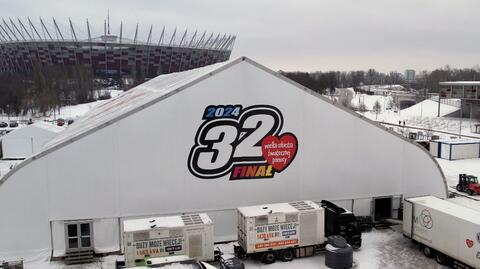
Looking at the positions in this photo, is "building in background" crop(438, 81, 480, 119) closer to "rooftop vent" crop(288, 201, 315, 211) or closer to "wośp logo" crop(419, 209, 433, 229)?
"wośp logo" crop(419, 209, 433, 229)

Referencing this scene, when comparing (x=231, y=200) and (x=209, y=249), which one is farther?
(x=231, y=200)

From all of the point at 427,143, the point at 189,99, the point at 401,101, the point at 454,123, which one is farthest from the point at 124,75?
the point at 189,99

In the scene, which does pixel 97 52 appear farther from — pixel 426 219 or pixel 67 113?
pixel 426 219

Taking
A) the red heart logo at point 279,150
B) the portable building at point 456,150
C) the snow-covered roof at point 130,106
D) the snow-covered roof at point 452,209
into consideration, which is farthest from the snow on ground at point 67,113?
the snow-covered roof at point 452,209

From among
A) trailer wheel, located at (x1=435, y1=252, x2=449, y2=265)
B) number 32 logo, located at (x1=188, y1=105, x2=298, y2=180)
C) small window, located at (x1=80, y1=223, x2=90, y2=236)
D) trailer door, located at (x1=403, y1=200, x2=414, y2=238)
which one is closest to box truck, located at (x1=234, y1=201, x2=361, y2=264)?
number 32 logo, located at (x1=188, y1=105, x2=298, y2=180)

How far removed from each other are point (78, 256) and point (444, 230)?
16.9 m

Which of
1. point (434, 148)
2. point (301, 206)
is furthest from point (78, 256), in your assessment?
point (434, 148)

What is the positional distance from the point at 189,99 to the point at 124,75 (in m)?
140

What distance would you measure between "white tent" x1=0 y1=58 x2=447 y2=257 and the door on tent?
5cm

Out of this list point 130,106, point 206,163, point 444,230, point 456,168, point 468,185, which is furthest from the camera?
point 456,168

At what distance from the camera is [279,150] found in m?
22.5

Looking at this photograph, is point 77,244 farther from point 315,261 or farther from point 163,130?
point 315,261

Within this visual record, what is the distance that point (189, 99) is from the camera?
69.2 ft

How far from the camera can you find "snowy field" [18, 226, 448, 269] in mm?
18641
